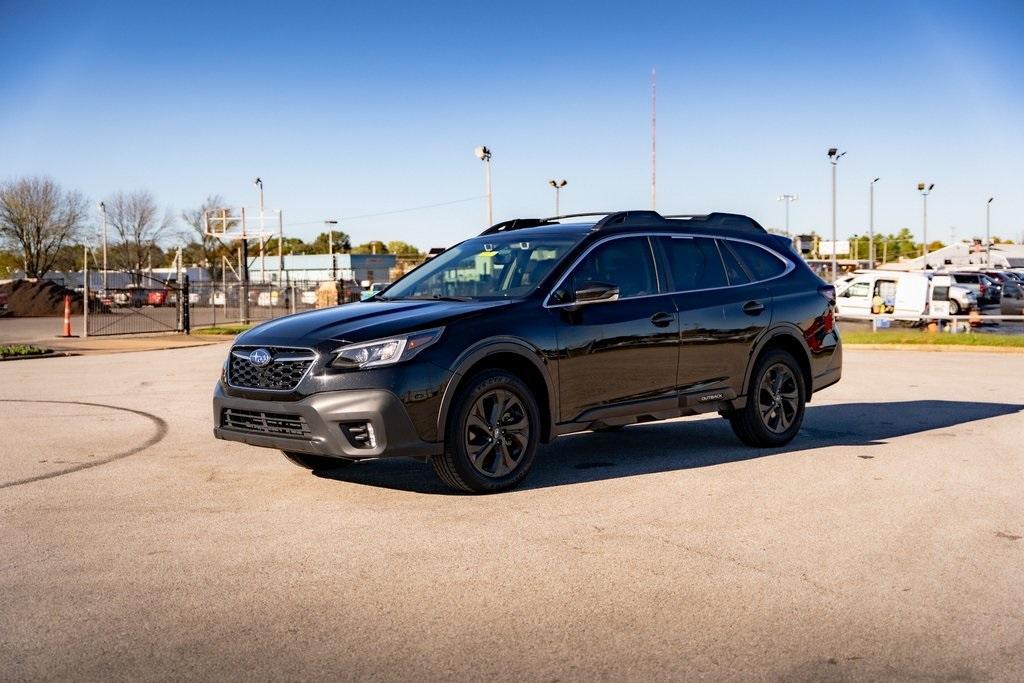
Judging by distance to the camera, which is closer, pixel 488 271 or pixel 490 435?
pixel 490 435

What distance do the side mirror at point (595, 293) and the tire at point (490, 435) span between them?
74 cm

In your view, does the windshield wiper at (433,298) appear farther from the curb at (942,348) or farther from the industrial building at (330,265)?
the industrial building at (330,265)

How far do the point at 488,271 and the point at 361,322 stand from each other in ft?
4.44

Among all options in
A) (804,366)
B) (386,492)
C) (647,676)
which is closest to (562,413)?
(386,492)

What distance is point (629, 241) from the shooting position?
8.53 m

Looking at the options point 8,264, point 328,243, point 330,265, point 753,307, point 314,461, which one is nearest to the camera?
point 314,461

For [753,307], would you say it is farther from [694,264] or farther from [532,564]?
[532,564]

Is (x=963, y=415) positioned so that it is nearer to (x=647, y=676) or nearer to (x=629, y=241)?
(x=629, y=241)

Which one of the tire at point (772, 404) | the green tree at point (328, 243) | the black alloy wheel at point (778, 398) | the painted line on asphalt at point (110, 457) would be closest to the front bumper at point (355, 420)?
the painted line on asphalt at point (110, 457)

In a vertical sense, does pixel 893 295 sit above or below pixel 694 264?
below

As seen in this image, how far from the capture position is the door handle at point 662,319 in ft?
27.6

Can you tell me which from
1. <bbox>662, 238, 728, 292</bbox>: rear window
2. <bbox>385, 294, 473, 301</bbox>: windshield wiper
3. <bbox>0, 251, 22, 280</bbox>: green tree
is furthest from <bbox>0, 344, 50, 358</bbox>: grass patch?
<bbox>0, 251, 22, 280</bbox>: green tree

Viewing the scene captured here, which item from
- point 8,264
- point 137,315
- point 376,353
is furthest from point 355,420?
point 8,264

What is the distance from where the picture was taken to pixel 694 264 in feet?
29.5
